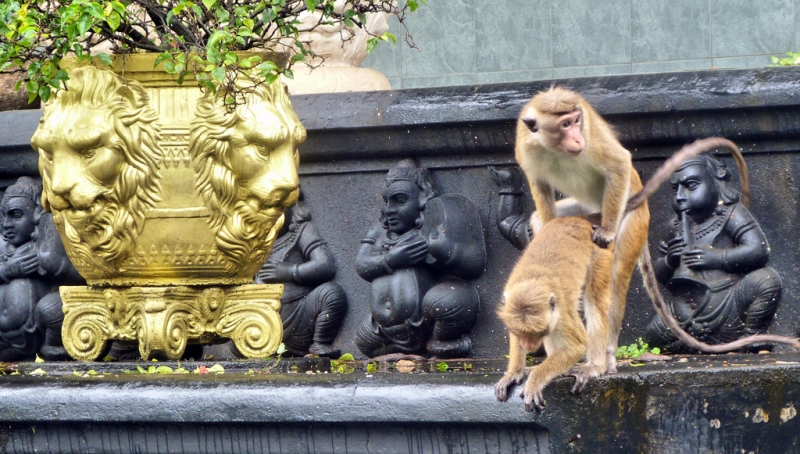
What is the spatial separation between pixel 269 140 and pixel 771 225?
2167 millimetres

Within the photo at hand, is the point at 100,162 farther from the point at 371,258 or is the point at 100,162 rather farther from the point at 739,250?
the point at 739,250

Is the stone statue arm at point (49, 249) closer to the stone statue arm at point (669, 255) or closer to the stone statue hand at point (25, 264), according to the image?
the stone statue hand at point (25, 264)

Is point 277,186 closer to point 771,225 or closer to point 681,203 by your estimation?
point 681,203

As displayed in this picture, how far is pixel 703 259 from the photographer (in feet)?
17.4

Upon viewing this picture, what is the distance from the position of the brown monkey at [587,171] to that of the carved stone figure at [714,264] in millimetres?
554

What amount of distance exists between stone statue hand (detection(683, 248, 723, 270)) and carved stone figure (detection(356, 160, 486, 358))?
959 millimetres

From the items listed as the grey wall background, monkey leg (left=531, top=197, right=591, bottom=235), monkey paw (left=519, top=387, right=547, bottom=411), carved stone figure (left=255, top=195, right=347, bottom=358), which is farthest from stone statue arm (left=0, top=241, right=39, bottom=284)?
the grey wall background

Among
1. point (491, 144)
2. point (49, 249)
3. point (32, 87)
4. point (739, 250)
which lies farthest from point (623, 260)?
point (49, 249)

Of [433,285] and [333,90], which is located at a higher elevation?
[333,90]

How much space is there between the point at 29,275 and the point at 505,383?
126 inches

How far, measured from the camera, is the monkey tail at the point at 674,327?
4.97 m

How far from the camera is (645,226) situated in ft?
15.7

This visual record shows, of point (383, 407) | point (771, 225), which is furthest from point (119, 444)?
point (771, 225)

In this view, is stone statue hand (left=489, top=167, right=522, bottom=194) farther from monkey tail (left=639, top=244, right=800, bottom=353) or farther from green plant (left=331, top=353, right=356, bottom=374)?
green plant (left=331, top=353, right=356, bottom=374)
